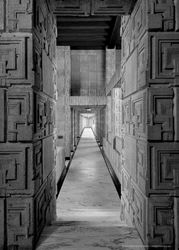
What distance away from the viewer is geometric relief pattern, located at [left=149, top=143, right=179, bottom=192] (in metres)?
2.01

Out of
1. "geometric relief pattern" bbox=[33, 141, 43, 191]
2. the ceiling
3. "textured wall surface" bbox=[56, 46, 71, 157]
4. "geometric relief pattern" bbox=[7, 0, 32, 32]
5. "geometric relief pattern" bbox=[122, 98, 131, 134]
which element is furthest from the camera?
"textured wall surface" bbox=[56, 46, 71, 157]

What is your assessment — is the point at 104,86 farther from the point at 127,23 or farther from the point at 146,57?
the point at 146,57

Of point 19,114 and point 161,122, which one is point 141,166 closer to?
point 161,122

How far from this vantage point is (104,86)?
1220cm

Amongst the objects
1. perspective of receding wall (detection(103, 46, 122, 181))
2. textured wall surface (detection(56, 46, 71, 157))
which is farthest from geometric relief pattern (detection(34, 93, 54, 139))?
textured wall surface (detection(56, 46, 71, 157))

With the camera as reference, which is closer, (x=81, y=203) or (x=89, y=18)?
(x=81, y=203)

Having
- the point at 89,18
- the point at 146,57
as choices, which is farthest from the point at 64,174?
the point at 146,57

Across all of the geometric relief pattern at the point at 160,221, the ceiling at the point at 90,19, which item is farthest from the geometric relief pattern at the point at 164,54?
the geometric relief pattern at the point at 160,221

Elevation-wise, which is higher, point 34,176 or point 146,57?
point 146,57

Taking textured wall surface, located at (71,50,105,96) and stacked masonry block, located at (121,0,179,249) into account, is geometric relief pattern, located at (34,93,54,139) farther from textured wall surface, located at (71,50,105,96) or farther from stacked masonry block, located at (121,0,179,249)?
textured wall surface, located at (71,50,105,96)

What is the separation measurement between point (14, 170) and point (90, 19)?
4.83 m

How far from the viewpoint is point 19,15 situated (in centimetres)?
199

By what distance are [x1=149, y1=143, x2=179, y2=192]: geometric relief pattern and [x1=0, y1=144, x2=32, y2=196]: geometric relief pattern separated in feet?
3.55

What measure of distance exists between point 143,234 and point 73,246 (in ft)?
2.14
